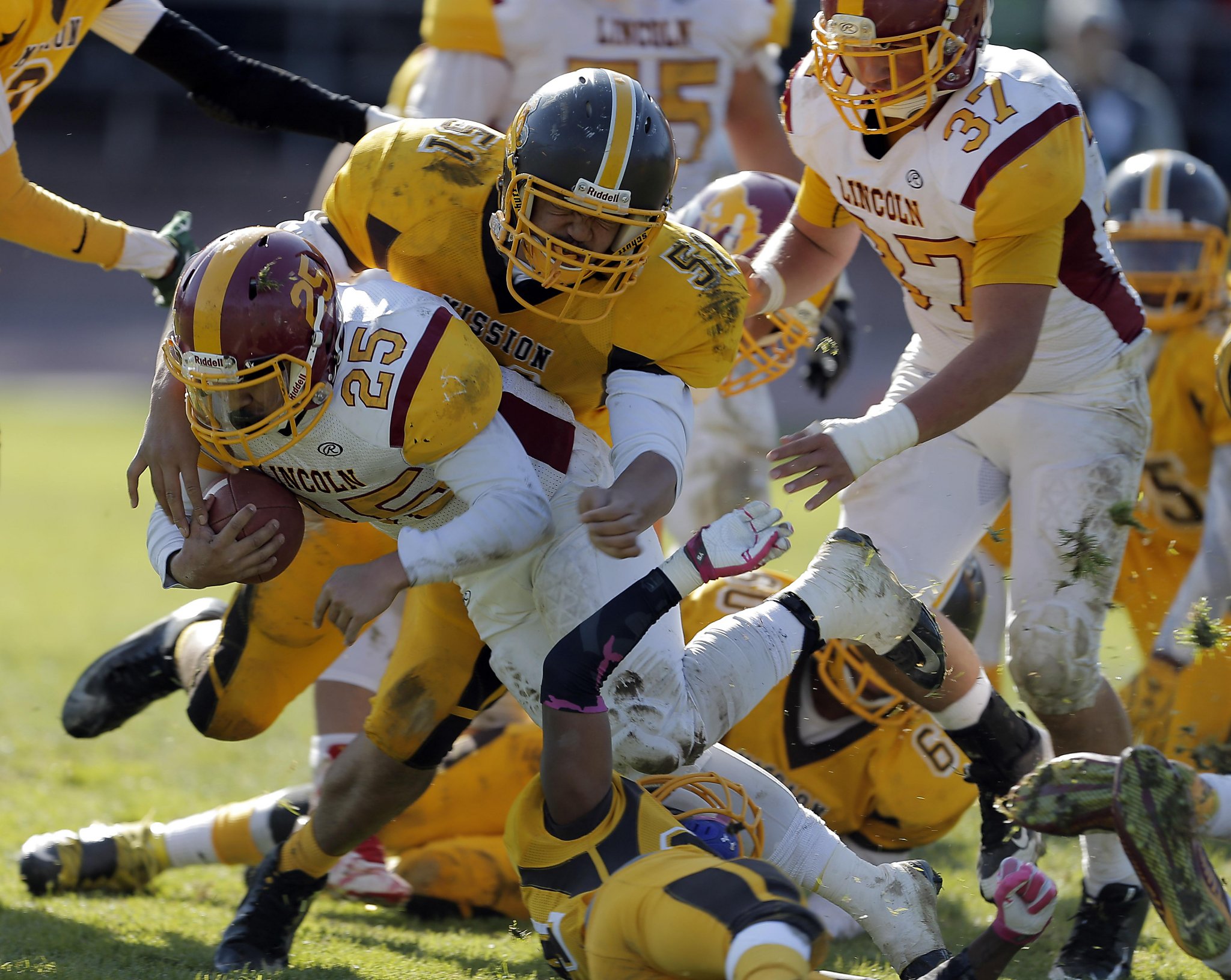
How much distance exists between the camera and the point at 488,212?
3035mm

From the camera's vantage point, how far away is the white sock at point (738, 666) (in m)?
2.93

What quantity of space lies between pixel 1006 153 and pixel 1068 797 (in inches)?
50.5

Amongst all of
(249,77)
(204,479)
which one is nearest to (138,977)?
(204,479)

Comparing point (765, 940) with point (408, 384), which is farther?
point (408, 384)

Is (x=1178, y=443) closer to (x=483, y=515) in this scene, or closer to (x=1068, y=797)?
(x=1068, y=797)

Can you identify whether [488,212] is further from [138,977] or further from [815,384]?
[815,384]

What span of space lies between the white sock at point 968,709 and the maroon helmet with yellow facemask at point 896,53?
3.98ft

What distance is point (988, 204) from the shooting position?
303 cm

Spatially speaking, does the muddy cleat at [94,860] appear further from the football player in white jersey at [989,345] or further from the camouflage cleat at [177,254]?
the football player in white jersey at [989,345]

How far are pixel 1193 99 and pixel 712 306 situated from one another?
15.7 meters

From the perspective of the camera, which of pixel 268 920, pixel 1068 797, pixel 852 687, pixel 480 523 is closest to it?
pixel 1068 797

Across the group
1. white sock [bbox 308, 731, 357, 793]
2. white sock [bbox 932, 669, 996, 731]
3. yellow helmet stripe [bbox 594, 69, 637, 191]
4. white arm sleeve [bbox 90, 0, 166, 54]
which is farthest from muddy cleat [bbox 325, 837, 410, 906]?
white arm sleeve [bbox 90, 0, 166, 54]

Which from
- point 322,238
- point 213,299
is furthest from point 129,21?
point 213,299

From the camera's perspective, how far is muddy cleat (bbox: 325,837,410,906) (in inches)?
143
